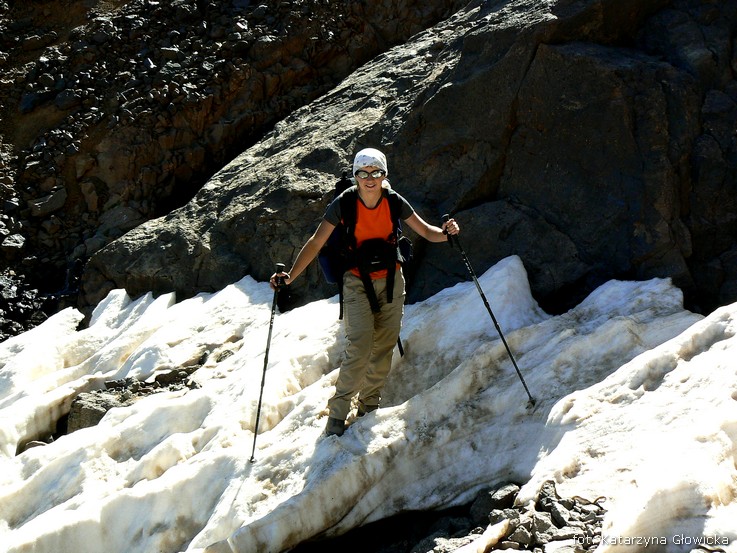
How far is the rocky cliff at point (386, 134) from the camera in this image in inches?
417

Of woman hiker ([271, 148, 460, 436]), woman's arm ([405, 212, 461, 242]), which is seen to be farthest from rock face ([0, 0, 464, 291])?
woman's arm ([405, 212, 461, 242])

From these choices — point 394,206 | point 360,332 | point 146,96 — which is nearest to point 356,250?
point 394,206

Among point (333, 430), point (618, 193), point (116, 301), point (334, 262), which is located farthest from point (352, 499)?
point (116, 301)

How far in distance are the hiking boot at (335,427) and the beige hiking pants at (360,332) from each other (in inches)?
1.9

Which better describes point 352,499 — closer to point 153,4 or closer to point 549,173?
point 549,173

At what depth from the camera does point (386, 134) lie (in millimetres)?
13055

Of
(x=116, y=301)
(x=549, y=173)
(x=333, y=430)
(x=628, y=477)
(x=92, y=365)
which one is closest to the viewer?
(x=628, y=477)

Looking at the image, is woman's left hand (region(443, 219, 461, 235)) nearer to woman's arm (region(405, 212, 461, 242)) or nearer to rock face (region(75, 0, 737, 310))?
woman's arm (region(405, 212, 461, 242))

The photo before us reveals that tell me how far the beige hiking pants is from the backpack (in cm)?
12

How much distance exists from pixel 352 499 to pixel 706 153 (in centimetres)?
653

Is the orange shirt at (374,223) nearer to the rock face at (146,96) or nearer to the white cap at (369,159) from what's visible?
the white cap at (369,159)

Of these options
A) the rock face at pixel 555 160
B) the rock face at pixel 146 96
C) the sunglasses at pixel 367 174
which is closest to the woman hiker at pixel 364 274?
the sunglasses at pixel 367 174

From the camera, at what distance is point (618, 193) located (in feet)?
34.6

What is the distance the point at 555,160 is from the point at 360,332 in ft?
13.8
